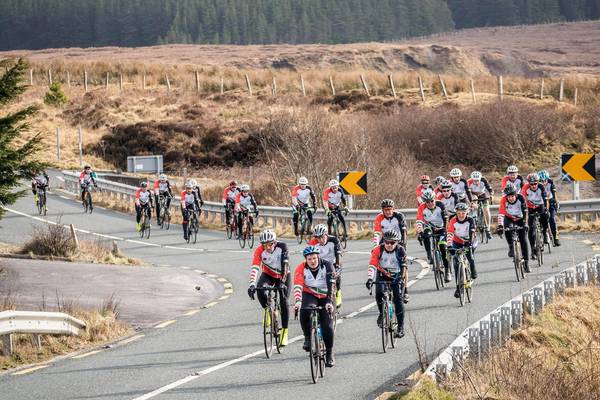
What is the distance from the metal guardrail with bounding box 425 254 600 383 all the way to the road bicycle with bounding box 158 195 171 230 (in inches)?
784

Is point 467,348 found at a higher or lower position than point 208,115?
lower

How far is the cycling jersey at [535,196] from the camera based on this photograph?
25469mm

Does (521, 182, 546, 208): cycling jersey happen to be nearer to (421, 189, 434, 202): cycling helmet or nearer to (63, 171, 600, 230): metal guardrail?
(421, 189, 434, 202): cycling helmet

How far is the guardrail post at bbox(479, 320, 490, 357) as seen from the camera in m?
13.9

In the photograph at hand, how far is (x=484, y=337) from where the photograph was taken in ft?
46.3

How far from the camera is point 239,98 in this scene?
78.9m

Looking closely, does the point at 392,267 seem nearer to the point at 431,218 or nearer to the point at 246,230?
the point at 431,218

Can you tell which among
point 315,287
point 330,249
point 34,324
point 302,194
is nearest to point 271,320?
point 315,287

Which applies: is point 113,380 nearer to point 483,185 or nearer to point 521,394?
point 521,394

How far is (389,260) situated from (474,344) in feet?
9.63

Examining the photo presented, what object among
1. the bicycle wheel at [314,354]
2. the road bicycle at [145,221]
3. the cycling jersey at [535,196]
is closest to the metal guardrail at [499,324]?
the bicycle wheel at [314,354]

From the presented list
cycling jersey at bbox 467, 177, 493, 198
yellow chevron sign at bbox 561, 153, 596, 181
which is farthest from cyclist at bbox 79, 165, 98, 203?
yellow chevron sign at bbox 561, 153, 596, 181

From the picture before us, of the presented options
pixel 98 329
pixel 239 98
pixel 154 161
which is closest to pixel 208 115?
pixel 239 98

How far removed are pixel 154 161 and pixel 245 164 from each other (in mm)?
16775
